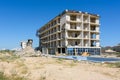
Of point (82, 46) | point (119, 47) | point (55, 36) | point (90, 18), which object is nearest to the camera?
point (82, 46)

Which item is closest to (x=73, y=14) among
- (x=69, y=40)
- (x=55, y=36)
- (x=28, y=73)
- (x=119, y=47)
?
(x=69, y=40)

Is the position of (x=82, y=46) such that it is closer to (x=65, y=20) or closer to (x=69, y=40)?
(x=69, y=40)

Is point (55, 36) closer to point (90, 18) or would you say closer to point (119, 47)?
point (90, 18)

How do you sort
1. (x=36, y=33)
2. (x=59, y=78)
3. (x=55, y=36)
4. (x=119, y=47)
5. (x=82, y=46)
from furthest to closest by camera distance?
(x=36, y=33) → (x=119, y=47) → (x=55, y=36) → (x=82, y=46) → (x=59, y=78)

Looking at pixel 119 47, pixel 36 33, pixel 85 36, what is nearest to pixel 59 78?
pixel 85 36

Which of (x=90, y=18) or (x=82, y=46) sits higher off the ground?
(x=90, y=18)

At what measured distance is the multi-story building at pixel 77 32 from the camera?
5872 centimetres

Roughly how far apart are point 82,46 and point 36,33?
48.3 metres

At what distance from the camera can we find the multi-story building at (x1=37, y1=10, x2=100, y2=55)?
2312 inches

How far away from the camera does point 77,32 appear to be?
2418 inches

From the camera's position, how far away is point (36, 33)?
10362cm

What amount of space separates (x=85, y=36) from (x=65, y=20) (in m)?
8.05

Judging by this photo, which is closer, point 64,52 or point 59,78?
point 59,78

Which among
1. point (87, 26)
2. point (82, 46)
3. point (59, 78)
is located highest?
point (87, 26)
